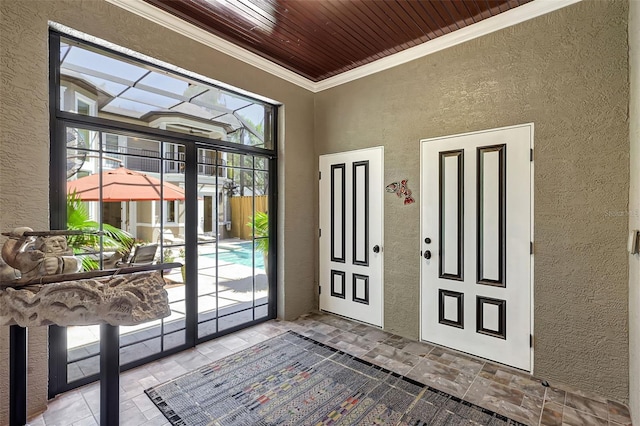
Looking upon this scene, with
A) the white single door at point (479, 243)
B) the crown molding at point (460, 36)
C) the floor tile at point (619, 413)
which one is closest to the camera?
the floor tile at point (619, 413)

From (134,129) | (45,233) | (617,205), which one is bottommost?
(45,233)

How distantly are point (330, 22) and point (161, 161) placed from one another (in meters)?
2.04

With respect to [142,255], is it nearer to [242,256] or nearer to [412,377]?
[242,256]

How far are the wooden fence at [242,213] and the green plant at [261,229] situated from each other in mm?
50

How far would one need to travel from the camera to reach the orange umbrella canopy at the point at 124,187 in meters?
2.36

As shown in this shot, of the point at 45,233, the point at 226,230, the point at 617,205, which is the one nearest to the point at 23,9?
the point at 45,233

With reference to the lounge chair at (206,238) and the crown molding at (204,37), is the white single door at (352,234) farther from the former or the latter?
the lounge chair at (206,238)

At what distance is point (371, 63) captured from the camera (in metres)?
3.42

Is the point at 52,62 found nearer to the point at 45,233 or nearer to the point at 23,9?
the point at 23,9

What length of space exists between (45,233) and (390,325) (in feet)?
10.2

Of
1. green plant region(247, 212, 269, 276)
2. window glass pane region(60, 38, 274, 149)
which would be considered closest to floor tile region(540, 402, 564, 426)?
green plant region(247, 212, 269, 276)

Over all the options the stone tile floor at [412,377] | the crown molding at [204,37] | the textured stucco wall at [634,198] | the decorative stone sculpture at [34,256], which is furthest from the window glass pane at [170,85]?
the textured stucco wall at [634,198]

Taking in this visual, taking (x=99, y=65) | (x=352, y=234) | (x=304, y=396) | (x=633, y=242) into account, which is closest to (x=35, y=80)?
(x=99, y=65)

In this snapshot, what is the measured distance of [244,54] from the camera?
10.4ft
